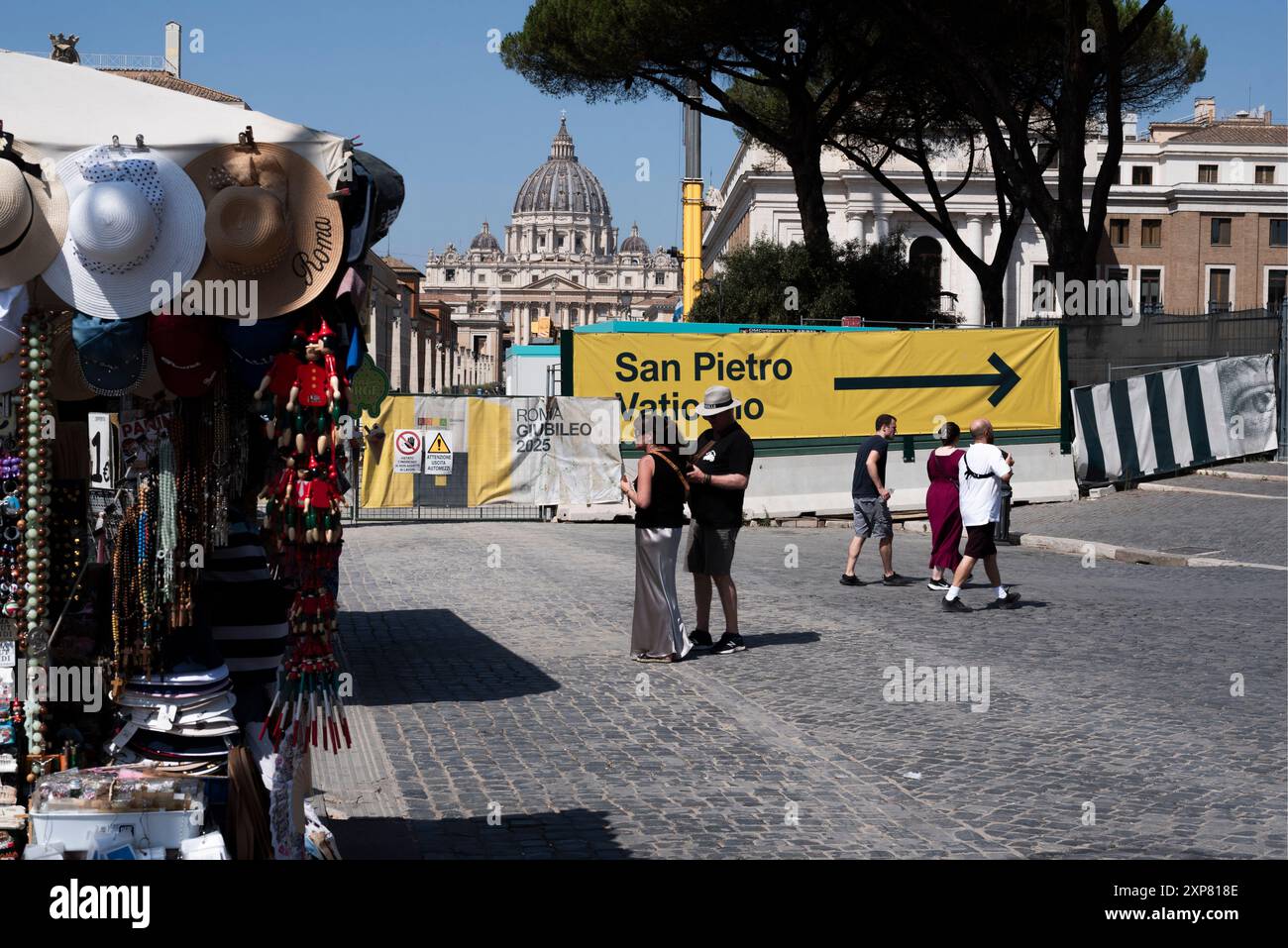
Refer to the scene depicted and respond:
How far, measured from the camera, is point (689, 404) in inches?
822

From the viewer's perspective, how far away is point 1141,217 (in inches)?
3007

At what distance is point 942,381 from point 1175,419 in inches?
152

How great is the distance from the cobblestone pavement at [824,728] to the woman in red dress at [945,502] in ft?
1.69

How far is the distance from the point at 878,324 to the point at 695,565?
2349 centimetres

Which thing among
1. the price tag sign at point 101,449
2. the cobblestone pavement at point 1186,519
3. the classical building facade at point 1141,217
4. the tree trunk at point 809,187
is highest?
the classical building facade at point 1141,217

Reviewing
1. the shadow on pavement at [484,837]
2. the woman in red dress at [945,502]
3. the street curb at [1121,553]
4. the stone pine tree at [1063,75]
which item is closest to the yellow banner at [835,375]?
the street curb at [1121,553]

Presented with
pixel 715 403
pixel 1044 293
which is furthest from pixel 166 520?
pixel 1044 293

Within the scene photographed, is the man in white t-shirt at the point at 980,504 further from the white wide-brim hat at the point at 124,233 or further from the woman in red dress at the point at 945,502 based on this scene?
the white wide-brim hat at the point at 124,233

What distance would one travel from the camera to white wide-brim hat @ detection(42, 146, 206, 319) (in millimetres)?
4078

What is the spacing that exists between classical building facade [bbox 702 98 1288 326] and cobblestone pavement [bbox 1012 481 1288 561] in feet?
159

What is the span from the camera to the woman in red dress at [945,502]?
40.3ft

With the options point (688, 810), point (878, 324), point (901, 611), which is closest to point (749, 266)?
point (878, 324)

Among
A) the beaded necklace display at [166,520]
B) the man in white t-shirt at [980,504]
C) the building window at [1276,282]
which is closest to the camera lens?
the beaded necklace display at [166,520]
